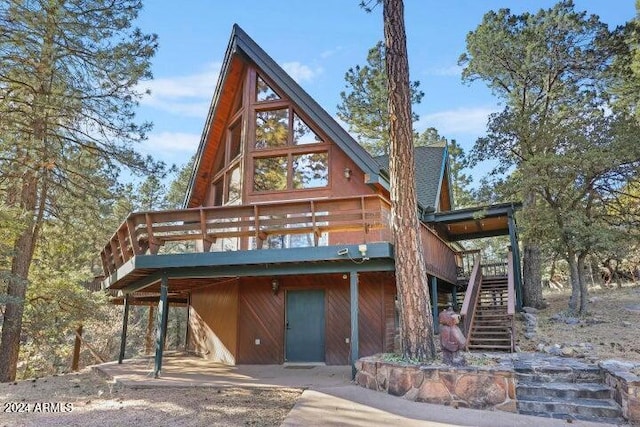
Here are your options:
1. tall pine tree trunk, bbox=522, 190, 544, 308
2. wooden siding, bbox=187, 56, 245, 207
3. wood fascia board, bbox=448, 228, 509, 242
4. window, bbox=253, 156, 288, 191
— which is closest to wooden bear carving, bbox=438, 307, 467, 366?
window, bbox=253, 156, 288, 191

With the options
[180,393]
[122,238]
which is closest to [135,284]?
[122,238]

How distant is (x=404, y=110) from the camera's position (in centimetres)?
732

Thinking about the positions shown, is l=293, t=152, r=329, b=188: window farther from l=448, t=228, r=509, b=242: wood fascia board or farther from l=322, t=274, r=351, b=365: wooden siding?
l=448, t=228, r=509, b=242: wood fascia board

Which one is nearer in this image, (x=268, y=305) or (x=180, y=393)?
(x=180, y=393)

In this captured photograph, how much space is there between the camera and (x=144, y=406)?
20.2 feet

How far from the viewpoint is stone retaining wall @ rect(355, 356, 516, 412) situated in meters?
5.48

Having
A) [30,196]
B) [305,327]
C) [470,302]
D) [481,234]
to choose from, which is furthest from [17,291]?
[481,234]

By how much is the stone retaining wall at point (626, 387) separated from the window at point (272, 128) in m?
8.30

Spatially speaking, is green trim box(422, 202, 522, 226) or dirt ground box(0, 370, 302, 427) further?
green trim box(422, 202, 522, 226)

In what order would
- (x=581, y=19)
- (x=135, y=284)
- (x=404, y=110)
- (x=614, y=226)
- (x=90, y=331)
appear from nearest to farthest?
(x=404, y=110) < (x=135, y=284) < (x=614, y=226) < (x=581, y=19) < (x=90, y=331)

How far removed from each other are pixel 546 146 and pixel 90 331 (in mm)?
21739

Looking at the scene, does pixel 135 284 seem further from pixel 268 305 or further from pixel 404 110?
pixel 404 110

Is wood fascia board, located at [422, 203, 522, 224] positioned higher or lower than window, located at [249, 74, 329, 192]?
lower

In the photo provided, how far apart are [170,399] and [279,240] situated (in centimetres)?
447
